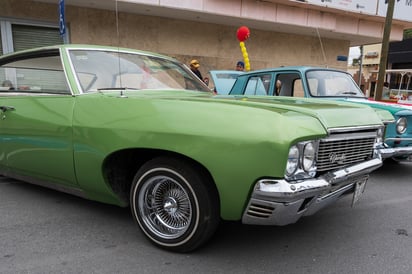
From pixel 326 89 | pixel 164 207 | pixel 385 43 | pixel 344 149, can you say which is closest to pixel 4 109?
pixel 164 207

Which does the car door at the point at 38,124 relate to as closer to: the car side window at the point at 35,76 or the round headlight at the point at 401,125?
the car side window at the point at 35,76

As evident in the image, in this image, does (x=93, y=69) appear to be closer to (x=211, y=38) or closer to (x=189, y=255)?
(x=189, y=255)

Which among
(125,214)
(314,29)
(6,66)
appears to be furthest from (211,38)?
(125,214)

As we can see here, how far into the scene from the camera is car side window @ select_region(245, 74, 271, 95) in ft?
18.4

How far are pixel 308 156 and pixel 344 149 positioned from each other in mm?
442

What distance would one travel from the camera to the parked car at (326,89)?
4.71 m

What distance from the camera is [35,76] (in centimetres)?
347

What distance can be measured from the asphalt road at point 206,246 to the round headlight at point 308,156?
0.76m

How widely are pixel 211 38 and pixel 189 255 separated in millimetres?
11095

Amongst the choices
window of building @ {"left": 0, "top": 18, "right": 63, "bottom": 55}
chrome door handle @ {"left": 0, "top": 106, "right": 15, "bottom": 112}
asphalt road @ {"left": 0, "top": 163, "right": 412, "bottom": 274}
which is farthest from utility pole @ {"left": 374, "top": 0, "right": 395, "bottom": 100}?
window of building @ {"left": 0, "top": 18, "right": 63, "bottom": 55}

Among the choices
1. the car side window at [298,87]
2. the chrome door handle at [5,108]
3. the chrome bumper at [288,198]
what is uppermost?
the car side window at [298,87]

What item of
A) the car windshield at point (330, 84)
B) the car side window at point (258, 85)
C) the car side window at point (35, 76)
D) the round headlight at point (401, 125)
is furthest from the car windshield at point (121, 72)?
the round headlight at point (401, 125)

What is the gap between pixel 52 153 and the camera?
2941 millimetres

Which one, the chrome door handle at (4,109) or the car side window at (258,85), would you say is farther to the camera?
the car side window at (258,85)
